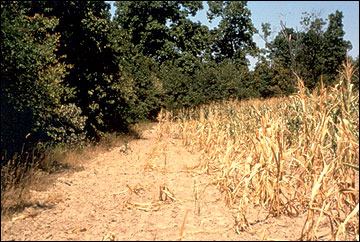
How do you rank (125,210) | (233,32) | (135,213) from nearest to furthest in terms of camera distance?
(135,213) → (125,210) → (233,32)

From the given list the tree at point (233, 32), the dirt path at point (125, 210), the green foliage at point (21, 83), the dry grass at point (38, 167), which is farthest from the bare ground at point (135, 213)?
the tree at point (233, 32)

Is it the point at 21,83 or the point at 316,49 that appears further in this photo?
the point at 316,49

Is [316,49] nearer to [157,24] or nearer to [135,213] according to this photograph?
[157,24]

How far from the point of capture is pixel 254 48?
44562mm

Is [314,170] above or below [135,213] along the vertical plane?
above

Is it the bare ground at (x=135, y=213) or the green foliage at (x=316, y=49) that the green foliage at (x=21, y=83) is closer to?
the bare ground at (x=135, y=213)

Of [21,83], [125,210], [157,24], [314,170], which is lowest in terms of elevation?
[125,210]

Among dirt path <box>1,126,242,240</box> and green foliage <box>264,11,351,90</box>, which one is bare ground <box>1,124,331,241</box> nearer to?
dirt path <box>1,126,242,240</box>

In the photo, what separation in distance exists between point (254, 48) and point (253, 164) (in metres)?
41.0

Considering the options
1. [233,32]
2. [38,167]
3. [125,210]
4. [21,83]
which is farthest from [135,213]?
[233,32]

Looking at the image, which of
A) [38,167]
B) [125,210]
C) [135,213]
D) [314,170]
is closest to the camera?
[314,170]

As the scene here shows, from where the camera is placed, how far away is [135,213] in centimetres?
536

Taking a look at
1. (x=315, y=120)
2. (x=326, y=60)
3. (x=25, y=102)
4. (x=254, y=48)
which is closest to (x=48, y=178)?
(x=25, y=102)

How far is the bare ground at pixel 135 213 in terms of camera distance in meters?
4.41
